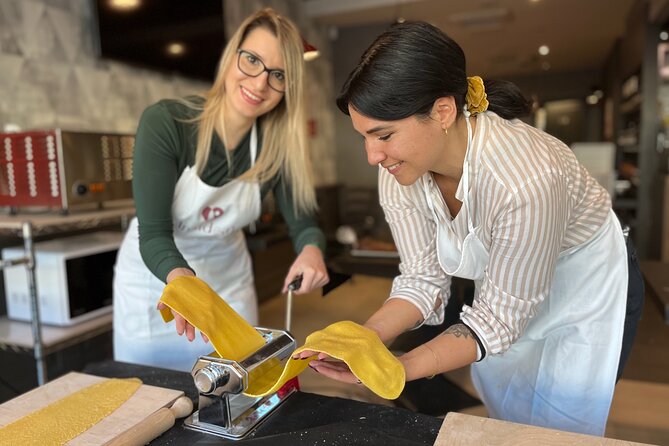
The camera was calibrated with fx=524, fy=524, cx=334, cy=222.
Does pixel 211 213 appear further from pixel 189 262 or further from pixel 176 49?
pixel 176 49

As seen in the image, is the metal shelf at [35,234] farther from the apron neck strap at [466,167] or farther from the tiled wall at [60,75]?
the apron neck strap at [466,167]

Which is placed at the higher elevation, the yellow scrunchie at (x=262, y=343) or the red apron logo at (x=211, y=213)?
the red apron logo at (x=211, y=213)

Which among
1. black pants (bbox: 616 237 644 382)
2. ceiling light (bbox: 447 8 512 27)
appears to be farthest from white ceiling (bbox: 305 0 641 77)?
black pants (bbox: 616 237 644 382)

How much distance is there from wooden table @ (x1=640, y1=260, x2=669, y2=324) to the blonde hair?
0.96 m

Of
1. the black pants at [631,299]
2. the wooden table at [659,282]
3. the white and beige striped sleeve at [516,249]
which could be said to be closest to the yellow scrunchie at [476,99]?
the white and beige striped sleeve at [516,249]

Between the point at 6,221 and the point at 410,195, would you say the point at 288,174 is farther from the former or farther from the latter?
the point at 6,221

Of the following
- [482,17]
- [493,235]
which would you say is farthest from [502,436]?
[482,17]

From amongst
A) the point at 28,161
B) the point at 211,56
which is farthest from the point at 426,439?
the point at 211,56

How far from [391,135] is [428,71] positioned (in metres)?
0.11

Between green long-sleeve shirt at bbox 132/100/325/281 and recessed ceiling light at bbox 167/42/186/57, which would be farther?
recessed ceiling light at bbox 167/42/186/57

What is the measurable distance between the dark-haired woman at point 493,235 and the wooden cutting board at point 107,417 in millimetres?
309

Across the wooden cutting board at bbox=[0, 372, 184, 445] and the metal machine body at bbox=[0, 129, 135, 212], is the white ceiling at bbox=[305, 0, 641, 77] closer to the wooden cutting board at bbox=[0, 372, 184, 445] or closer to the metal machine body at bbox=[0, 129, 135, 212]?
the metal machine body at bbox=[0, 129, 135, 212]

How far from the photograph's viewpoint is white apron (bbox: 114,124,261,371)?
1469 mm

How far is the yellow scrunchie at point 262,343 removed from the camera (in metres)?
0.75
